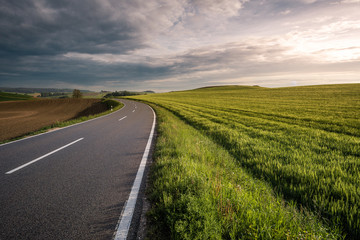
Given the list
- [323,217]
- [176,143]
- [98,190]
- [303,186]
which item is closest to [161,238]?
[98,190]

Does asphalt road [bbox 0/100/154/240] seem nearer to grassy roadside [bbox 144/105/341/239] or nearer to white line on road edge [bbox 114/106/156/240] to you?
white line on road edge [bbox 114/106/156/240]

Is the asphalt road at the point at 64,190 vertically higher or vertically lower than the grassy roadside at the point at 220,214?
lower

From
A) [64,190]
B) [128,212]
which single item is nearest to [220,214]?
[128,212]

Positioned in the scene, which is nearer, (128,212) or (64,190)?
(128,212)

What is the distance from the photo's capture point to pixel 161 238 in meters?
2.07

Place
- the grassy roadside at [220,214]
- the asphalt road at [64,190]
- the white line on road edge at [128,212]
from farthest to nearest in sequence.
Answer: the asphalt road at [64,190]
the white line on road edge at [128,212]
the grassy roadside at [220,214]

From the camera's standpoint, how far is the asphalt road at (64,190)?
91.0 inches

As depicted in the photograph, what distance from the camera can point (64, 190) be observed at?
326 cm

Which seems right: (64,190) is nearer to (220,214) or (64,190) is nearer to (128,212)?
(128,212)

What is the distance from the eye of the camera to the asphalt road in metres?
2.31

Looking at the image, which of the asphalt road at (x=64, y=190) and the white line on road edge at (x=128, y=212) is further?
the asphalt road at (x=64, y=190)

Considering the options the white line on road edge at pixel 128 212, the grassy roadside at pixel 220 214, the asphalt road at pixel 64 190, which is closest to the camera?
the grassy roadside at pixel 220 214

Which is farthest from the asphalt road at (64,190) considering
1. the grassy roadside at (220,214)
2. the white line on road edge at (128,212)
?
the grassy roadside at (220,214)

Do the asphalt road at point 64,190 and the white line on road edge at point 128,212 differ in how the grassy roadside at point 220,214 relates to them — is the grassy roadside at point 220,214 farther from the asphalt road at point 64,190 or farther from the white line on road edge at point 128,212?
the asphalt road at point 64,190
